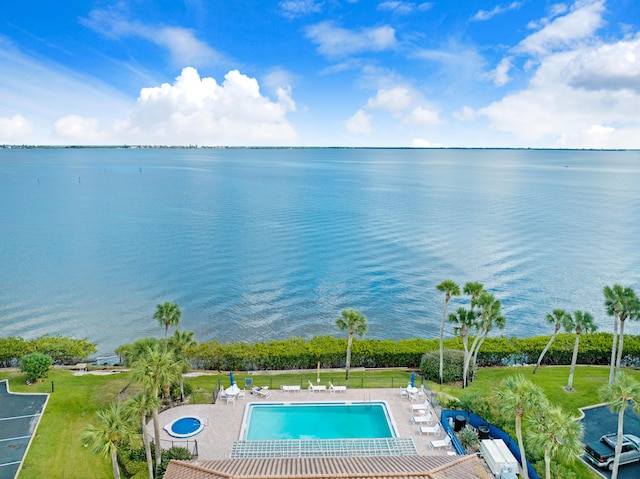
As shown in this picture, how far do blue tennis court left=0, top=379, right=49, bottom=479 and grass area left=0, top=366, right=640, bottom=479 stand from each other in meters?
0.45

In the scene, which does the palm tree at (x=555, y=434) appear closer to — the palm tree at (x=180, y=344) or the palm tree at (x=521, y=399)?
the palm tree at (x=521, y=399)

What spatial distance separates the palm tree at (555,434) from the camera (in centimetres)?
1772

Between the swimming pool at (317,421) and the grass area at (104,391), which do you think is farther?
the swimming pool at (317,421)

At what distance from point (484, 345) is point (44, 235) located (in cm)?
7119

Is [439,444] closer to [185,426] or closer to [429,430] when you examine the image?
[429,430]

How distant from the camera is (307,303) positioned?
50469 mm

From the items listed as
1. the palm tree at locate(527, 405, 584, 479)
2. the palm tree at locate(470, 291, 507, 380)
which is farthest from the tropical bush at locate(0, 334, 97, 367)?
the palm tree at locate(527, 405, 584, 479)

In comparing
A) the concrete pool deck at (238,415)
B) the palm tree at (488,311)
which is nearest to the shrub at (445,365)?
the palm tree at (488,311)

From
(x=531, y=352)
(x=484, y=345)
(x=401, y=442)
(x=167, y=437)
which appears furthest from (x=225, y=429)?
(x=531, y=352)

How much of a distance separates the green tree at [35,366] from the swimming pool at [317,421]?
50.5 ft

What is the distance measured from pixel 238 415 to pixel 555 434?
60.2 feet

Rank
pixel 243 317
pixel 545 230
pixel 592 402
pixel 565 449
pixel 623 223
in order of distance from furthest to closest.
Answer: pixel 623 223
pixel 545 230
pixel 243 317
pixel 592 402
pixel 565 449

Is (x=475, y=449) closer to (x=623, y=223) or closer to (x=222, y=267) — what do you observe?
(x=222, y=267)

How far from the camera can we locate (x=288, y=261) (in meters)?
62.1
